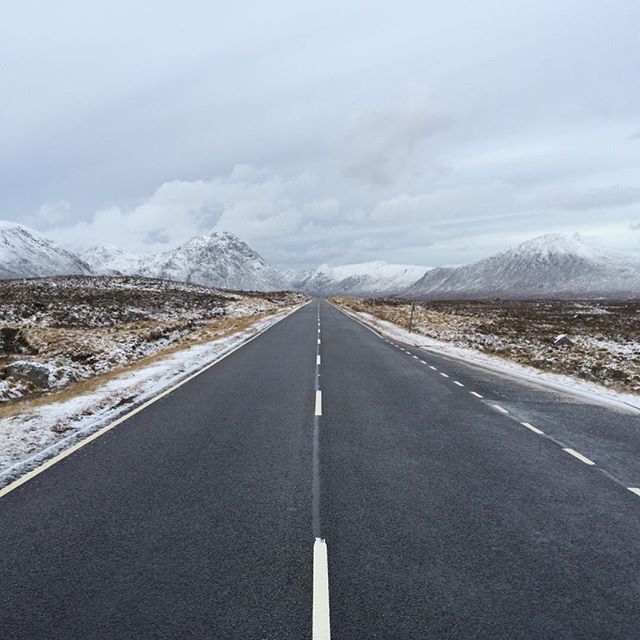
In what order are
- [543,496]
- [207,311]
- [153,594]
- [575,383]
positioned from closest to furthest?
[153,594] → [543,496] → [575,383] → [207,311]

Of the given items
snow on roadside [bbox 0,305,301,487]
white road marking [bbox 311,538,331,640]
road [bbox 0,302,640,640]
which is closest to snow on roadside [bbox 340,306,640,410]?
road [bbox 0,302,640,640]

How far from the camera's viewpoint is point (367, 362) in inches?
704

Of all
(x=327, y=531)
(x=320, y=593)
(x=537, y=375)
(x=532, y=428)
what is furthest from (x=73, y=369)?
(x=537, y=375)

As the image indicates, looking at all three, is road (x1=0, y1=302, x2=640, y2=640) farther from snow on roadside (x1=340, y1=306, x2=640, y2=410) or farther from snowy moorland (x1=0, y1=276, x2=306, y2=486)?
snow on roadside (x1=340, y1=306, x2=640, y2=410)

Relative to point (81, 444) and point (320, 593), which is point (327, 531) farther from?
point (81, 444)

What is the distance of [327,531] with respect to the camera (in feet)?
16.1

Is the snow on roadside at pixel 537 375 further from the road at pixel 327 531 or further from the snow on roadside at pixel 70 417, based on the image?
the snow on roadside at pixel 70 417

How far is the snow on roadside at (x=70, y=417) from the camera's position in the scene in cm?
694

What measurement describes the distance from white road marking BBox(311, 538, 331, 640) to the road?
0.02 meters

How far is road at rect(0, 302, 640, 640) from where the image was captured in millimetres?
3572

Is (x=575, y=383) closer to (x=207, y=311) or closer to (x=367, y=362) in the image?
(x=367, y=362)

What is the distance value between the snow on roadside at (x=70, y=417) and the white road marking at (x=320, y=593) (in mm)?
4345

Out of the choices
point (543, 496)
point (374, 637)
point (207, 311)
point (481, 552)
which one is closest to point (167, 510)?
point (374, 637)

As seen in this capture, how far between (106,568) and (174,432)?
4.26 meters
